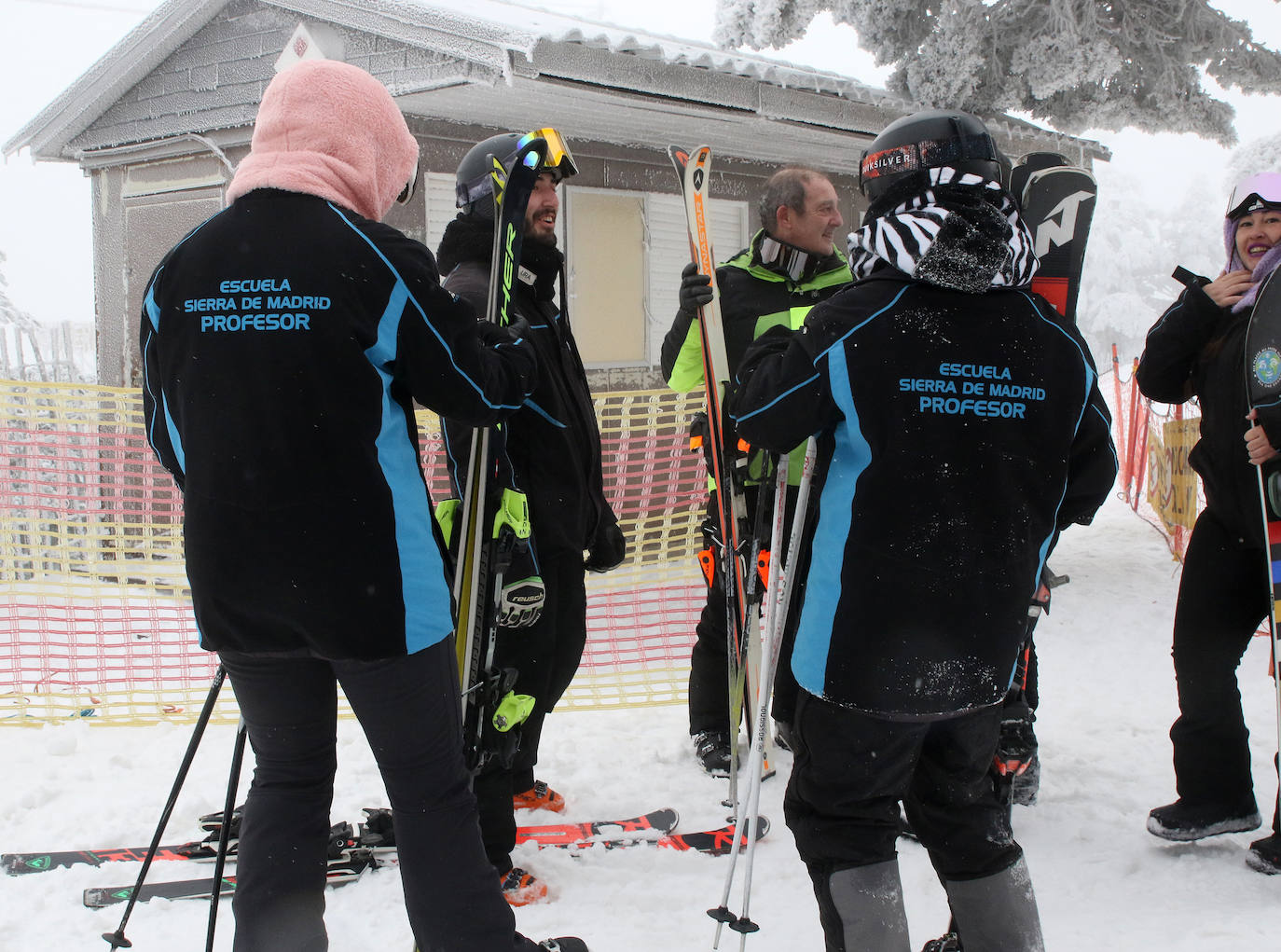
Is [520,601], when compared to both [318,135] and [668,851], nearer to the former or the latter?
[668,851]

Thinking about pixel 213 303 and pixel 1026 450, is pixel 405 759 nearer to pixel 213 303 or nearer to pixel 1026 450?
pixel 213 303

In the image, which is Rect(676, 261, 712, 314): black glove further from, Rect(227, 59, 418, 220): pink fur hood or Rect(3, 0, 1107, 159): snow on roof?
Rect(3, 0, 1107, 159): snow on roof

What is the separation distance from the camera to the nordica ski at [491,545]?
7.84 ft

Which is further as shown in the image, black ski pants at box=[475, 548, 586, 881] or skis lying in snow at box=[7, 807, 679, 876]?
skis lying in snow at box=[7, 807, 679, 876]

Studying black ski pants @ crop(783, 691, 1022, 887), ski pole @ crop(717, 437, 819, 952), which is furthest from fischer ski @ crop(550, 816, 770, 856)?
black ski pants @ crop(783, 691, 1022, 887)

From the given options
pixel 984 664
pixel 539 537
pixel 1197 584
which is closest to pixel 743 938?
pixel 984 664

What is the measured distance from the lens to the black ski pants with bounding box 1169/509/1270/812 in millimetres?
3004

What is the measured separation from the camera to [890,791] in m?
1.89

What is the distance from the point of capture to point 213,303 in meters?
1.75

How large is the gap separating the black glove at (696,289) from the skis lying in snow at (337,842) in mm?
1659

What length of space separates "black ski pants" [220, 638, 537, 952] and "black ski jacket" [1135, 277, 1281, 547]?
242 centimetres

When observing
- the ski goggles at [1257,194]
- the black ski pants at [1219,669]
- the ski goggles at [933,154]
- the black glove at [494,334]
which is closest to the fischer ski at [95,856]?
the black glove at [494,334]

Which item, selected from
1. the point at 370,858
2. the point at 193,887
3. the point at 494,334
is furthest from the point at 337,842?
the point at 494,334

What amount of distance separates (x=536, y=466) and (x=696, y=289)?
750 millimetres
